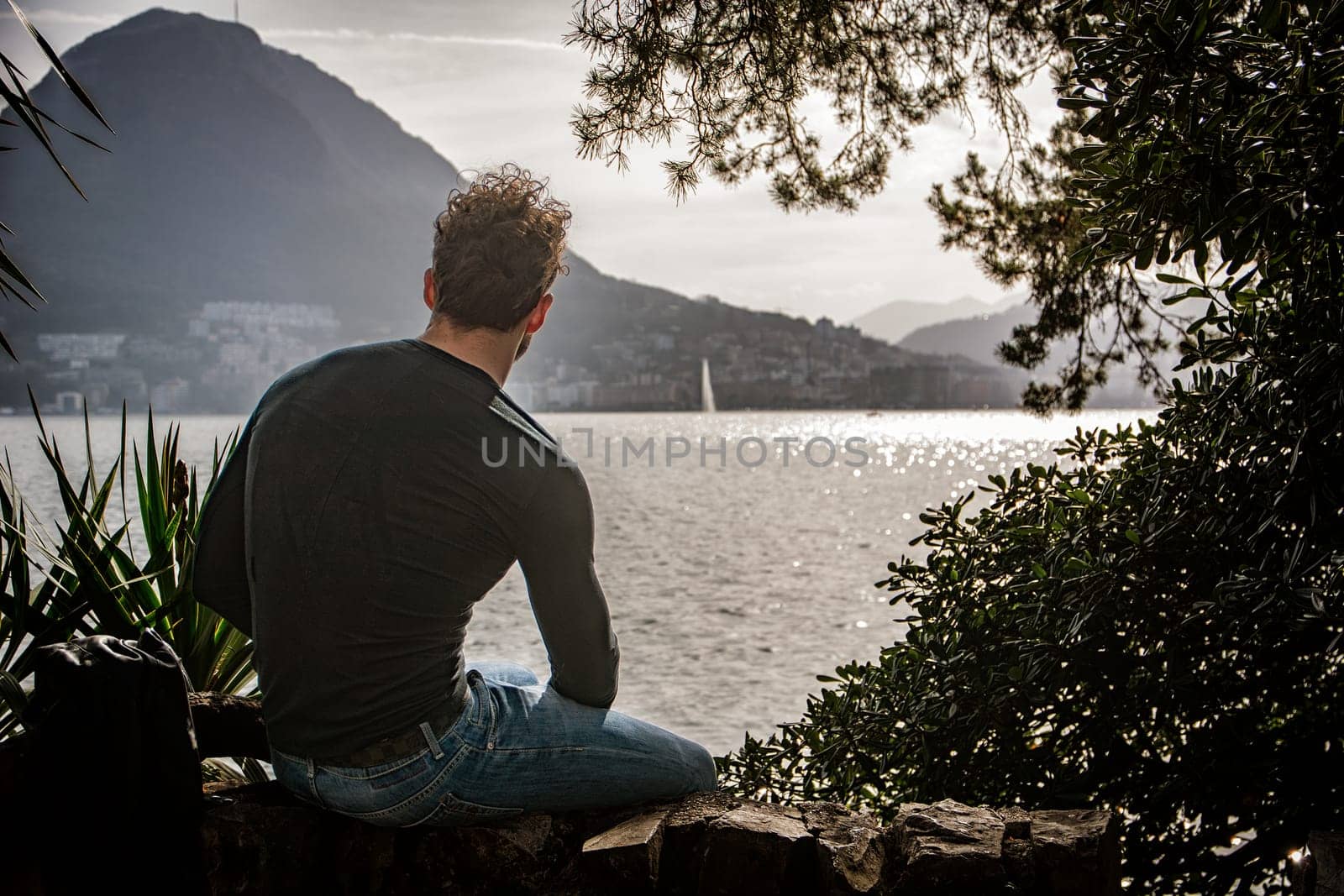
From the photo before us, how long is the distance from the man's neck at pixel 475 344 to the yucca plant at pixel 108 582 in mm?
818

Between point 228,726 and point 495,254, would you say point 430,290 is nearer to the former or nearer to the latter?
point 495,254

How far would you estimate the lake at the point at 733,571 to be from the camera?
36.0 ft

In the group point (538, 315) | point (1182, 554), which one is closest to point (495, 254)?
point (538, 315)

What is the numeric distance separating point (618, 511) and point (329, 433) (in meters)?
30.9

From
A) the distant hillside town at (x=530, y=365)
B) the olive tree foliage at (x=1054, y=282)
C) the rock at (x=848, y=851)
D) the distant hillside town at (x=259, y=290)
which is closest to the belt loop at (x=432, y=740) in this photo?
Result: the rock at (x=848, y=851)

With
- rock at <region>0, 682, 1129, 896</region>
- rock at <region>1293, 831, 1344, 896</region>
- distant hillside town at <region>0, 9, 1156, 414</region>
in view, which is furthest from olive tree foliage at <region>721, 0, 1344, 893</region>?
distant hillside town at <region>0, 9, 1156, 414</region>

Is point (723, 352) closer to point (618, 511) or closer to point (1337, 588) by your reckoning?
point (618, 511)

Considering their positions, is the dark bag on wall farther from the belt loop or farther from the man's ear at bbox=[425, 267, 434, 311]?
the man's ear at bbox=[425, 267, 434, 311]

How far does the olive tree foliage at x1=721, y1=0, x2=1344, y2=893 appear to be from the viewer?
180cm

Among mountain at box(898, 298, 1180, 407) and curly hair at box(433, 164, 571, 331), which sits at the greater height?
mountain at box(898, 298, 1180, 407)

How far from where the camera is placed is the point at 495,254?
171 centimetres

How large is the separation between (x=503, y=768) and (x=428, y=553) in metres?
0.39

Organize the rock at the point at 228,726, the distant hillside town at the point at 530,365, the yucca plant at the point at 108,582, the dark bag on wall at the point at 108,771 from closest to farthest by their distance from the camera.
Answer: the dark bag on wall at the point at 108,771 → the rock at the point at 228,726 → the yucca plant at the point at 108,582 → the distant hillside town at the point at 530,365

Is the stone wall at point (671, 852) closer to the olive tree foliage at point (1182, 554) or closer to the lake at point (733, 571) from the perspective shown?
the olive tree foliage at point (1182, 554)
